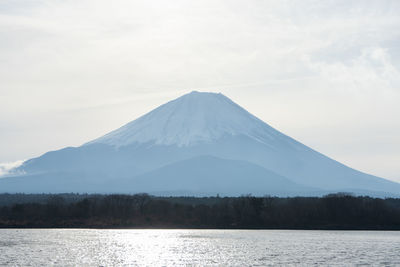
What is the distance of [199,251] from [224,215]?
157 feet

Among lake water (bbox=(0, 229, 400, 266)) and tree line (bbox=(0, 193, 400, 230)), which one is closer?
lake water (bbox=(0, 229, 400, 266))

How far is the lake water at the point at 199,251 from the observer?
63469 millimetres

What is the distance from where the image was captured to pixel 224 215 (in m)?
123

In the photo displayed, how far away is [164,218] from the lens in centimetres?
12656

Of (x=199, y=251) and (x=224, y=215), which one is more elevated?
(x=224, y=215)

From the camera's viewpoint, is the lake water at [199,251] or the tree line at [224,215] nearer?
the lake water at [199,251]

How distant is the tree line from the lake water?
23286 millimetres

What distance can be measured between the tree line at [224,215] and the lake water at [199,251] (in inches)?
917

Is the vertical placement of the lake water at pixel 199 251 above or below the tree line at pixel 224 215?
below

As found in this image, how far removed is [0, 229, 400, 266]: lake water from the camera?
6347 centimetres

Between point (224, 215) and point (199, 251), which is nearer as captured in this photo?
point (199, 251)

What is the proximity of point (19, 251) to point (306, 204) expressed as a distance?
67633mm

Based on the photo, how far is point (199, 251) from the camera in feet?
248

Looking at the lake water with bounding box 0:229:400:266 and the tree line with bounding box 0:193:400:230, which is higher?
the tree line with bounding box 0:193:400:230
